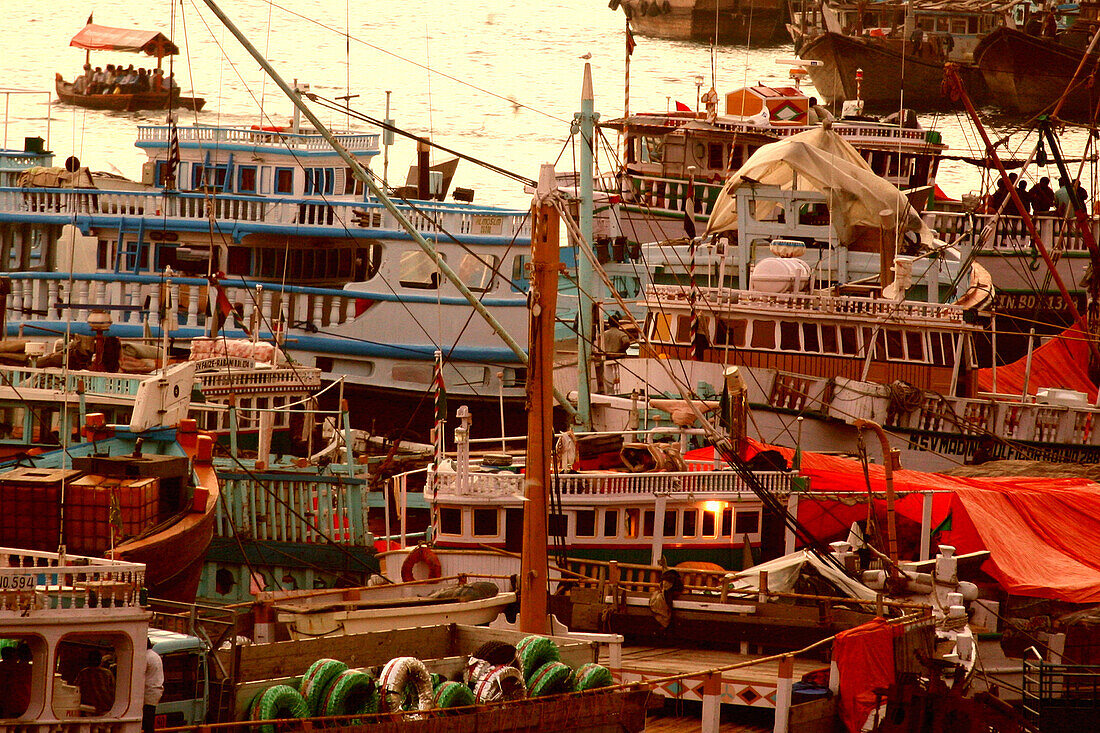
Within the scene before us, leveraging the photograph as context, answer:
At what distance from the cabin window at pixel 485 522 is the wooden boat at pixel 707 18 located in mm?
79181

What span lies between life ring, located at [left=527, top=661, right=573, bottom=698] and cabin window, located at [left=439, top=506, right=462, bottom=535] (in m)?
5.67

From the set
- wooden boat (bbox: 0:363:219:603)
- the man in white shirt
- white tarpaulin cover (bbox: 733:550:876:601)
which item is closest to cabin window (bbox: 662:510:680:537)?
white tarpaulin cover (bbox: 733:550:876:601)

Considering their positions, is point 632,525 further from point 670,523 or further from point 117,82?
point 117,82

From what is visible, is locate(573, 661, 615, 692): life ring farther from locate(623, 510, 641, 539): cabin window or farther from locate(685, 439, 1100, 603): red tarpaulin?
locate(685, 439, 1100, 603): red tarpaulin

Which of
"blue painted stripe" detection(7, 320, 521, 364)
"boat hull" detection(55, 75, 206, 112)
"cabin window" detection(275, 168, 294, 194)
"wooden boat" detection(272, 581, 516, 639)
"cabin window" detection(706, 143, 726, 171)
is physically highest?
"boat hull" detection(55, 75, 206, 112)

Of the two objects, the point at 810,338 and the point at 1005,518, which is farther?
the point at 810,338

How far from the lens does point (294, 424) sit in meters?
26.0

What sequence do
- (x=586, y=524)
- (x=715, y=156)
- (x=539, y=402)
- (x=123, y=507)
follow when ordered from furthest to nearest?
1. (x=715, y=156)
2. (x=586, y=524)
3. (x=123, y=507)
4. (x=539, y=402)

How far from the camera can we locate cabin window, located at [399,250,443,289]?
31.8 meters

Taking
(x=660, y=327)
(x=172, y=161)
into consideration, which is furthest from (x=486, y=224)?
(x=172, y=161)

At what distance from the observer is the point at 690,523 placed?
68.6 ft

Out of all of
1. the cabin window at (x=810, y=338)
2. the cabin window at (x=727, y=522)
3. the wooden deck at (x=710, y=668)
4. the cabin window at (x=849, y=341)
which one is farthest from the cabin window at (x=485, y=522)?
the cabin window at (x=849, y=341)

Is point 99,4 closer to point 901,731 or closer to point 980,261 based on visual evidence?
point 980,261

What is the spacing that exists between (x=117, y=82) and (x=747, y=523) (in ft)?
182
